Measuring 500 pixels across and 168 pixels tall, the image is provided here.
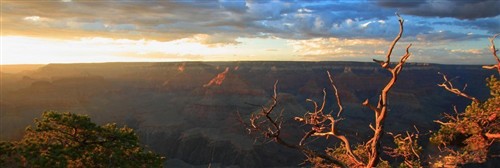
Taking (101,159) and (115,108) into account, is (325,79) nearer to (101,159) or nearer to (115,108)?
(115,108)

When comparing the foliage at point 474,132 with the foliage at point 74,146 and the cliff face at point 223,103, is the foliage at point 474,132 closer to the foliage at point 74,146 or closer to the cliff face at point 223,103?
the foliage at point 74,146

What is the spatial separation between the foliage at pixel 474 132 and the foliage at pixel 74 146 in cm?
1091

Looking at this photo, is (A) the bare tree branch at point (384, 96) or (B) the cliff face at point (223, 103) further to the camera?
(B) the cliff face at point (223, 103)

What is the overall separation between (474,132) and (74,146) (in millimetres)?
14020

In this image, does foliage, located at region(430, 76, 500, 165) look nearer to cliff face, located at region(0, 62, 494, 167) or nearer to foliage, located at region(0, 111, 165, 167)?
foliage, located at region(0, 111, 165, 167)

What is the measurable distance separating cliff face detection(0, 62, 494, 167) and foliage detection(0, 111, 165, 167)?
35.3 metres

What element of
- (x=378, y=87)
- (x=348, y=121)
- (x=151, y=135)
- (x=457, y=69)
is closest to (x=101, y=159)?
(x=151, y=135)

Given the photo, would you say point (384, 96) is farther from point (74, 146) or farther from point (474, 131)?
point (74, 146)

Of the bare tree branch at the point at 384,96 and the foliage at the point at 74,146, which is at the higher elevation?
the bare tree branch at the point at 384,96

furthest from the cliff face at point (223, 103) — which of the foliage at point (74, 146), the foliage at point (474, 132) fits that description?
the foliage at point (74, 146)

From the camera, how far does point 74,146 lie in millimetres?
16406

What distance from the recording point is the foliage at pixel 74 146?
50.9 ft

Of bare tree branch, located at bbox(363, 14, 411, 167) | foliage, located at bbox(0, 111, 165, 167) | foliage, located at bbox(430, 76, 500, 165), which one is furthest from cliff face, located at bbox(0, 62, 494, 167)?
bare tree branch, located at bbox(363, 14, 411, 167)

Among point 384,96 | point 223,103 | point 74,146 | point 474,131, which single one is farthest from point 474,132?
point 223,103
